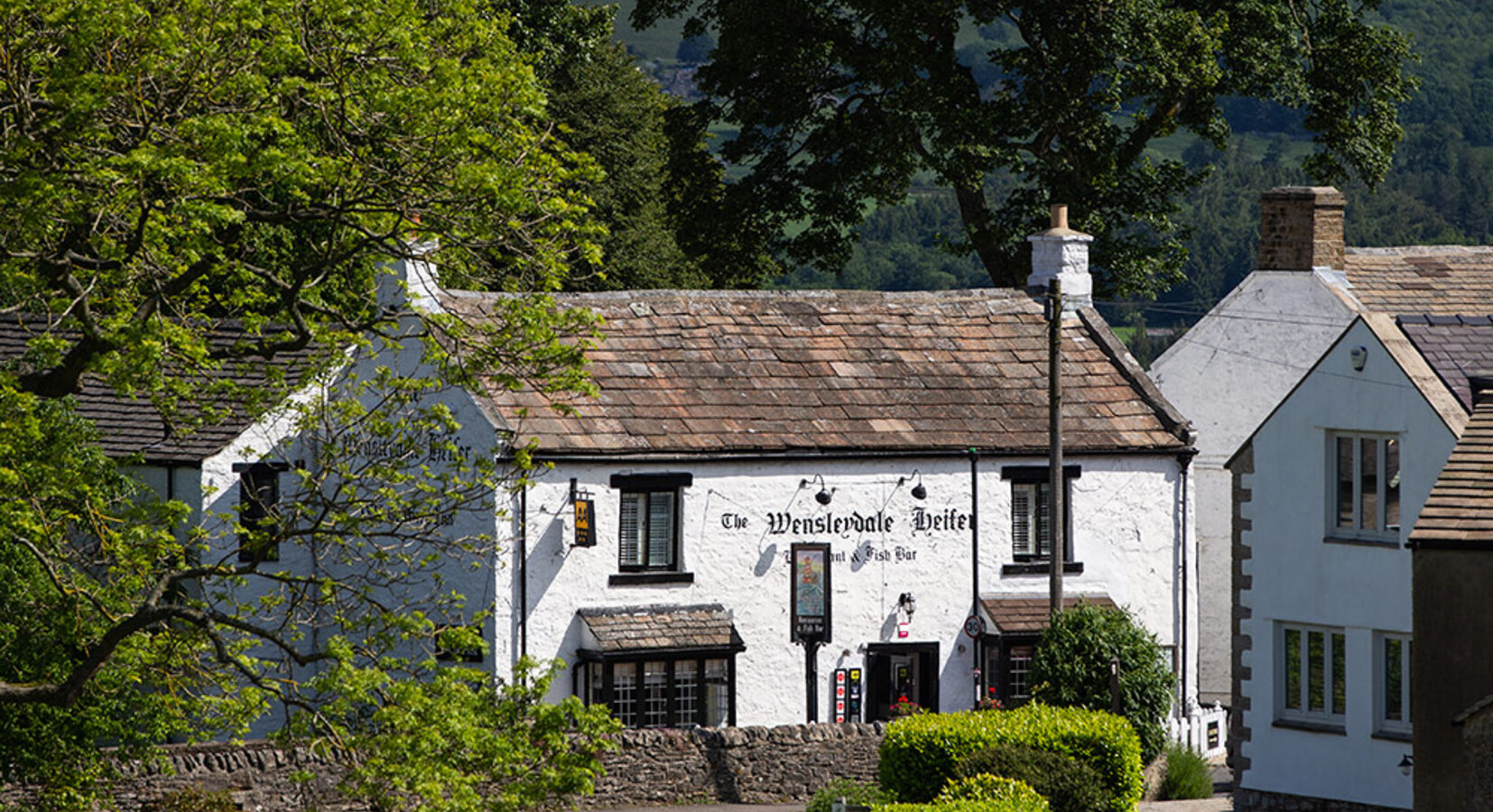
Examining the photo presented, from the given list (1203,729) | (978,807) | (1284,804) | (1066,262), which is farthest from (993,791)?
(1066,262)

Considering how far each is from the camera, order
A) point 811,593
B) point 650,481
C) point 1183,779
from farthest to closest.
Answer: point 811,593 < point 650,481 < point 1183,779

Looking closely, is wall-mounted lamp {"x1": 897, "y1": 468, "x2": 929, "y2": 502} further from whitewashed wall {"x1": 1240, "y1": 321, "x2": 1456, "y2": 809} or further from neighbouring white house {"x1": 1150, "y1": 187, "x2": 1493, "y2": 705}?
neighbouring white house {"x1": 1150, "y1": 187, "x2": 1493, "y2": 705}

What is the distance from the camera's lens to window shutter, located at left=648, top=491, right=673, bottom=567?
108 ft

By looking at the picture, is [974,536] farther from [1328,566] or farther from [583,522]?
[583,522]

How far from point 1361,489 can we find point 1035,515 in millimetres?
6275

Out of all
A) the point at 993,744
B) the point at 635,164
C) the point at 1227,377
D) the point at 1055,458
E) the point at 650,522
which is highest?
the point at 635,164

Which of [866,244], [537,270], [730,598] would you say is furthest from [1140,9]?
[866,244]

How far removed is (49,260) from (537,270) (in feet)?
14.7

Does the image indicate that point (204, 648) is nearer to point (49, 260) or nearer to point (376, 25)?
point (49, 260)

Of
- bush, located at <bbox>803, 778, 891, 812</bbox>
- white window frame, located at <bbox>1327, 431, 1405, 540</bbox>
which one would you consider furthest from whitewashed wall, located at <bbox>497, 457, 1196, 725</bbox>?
white window frame, located at <bbox>1327, 431, 1405, 540</bbox>

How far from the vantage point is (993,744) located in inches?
1028

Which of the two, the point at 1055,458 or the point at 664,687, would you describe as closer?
the point at 664,687

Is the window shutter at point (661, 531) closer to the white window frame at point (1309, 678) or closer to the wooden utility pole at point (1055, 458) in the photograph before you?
the wooden utility pole at point (1055, 458)


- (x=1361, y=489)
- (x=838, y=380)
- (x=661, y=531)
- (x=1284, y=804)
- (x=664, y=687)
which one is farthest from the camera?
(x=838, y=380)
